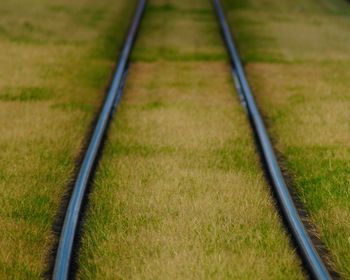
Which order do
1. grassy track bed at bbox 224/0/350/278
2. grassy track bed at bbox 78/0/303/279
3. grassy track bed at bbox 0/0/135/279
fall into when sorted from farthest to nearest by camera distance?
grassy track bed at bbox 224/0/350/278 → grassy track bed at bbox 0/0/135/279 → grassy track bed at bbox 78/0/303/279

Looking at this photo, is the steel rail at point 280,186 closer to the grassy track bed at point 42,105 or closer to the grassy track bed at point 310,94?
the grassy track bed at point 310,94

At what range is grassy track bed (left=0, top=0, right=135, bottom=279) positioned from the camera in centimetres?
462

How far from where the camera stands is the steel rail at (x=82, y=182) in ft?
13.2

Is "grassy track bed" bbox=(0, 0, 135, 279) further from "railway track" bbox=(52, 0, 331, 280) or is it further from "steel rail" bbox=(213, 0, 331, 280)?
"steel rail" bbox=(213, 0, 331, 280)

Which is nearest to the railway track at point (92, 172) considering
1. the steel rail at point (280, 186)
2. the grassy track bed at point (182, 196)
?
the steel rail at point (280, 186)

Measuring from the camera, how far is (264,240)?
444cm

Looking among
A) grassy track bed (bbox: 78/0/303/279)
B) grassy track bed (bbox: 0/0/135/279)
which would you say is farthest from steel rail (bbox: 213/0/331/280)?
grassy track bed (bbox: 0/0/135/279)

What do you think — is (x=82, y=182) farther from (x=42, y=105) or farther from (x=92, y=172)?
(x=42, y=105)

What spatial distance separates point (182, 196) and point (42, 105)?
10.5ft

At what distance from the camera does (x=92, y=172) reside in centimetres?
561

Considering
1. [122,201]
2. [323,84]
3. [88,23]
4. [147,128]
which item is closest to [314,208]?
[122,201]

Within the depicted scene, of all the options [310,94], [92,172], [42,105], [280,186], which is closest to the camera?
[280,186]

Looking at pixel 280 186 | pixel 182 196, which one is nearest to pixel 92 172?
pixel 182 196

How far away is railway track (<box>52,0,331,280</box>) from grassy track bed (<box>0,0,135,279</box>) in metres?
0.19
